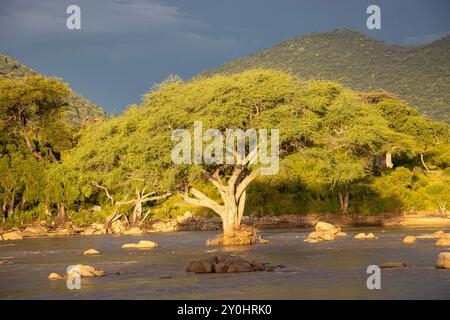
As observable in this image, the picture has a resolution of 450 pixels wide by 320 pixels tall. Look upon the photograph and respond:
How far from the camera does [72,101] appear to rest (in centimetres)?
14525

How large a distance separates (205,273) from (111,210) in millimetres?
43031

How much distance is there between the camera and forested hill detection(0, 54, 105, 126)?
130875 millimetres

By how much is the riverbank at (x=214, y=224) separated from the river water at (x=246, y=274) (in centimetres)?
1904

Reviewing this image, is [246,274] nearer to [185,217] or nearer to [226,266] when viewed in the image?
[226,266]

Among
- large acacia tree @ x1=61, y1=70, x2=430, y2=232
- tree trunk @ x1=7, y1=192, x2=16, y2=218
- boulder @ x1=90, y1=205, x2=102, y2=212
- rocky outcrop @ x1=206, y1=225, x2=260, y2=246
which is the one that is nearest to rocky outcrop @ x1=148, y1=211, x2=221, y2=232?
boulder @ x1=90, y1=205, x2=102, y2=212

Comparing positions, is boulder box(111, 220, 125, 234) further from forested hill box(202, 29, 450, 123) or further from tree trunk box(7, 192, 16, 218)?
forested hill box(202, 29, 450, 123)

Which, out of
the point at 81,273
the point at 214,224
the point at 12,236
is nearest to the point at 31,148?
the point at 12,236

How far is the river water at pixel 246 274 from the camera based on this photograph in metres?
23.8

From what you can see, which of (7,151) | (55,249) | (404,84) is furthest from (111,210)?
(404,84)

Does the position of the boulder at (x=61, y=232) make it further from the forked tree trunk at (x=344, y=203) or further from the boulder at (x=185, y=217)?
the forked tree trunk at (x=344, y=203)

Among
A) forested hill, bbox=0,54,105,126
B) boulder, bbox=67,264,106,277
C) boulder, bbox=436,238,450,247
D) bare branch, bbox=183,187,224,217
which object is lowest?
boulder, bbox=67,264,106,277

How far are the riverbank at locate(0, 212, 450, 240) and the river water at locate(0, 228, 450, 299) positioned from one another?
62.5ft

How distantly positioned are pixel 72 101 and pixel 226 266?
11948 cm

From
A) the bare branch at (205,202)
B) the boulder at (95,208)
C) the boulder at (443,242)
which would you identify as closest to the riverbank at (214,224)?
the boulder at (95,208)
